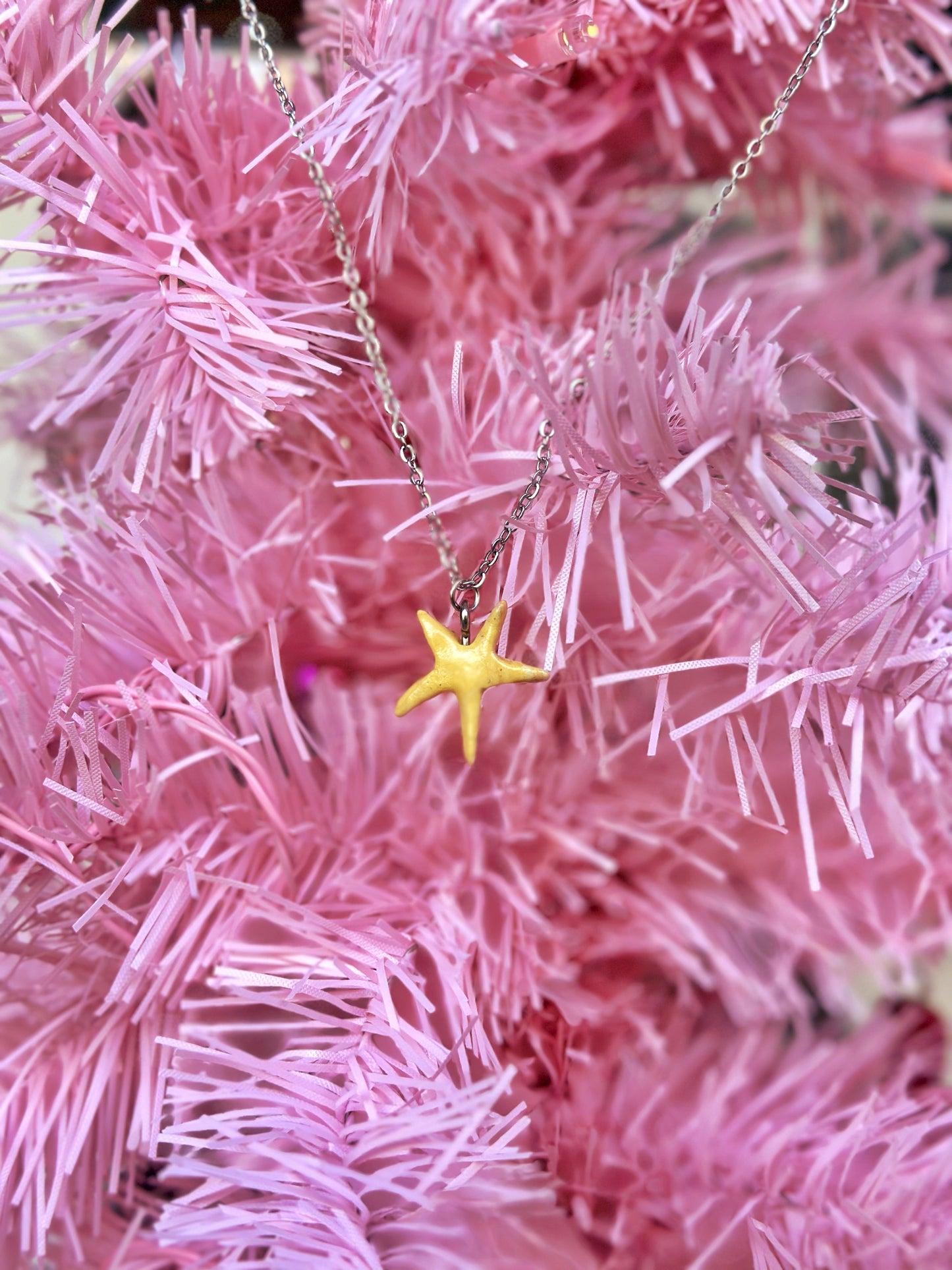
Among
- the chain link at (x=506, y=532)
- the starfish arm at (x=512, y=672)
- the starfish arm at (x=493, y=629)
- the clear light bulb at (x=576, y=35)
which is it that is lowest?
the starfish arm at (x=512, y=672)

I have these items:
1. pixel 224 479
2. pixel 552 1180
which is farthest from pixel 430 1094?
pixel 224 479

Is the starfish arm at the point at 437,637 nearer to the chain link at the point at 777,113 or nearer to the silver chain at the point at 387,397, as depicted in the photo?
the silver chain at the point at 387,397

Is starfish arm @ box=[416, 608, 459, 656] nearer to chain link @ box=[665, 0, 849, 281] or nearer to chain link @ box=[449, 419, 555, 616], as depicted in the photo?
chain link @ box=[449, 419, 555, 616]

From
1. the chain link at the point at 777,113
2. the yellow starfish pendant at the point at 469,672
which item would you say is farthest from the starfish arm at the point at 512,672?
the chain link at the point at 777,113

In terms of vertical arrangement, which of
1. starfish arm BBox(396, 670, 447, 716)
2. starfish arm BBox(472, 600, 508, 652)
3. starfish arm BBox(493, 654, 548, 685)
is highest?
starfish arm BBox(472, 600, 508, 652)

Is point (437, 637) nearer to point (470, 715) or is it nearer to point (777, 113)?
point (470, 715)

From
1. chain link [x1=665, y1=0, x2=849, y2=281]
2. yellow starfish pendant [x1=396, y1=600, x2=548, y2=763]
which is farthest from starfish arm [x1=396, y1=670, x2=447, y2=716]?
chain link [x1=665, y1=0, x2=849, y2=281]

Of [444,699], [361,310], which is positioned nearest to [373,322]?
[361,310]
